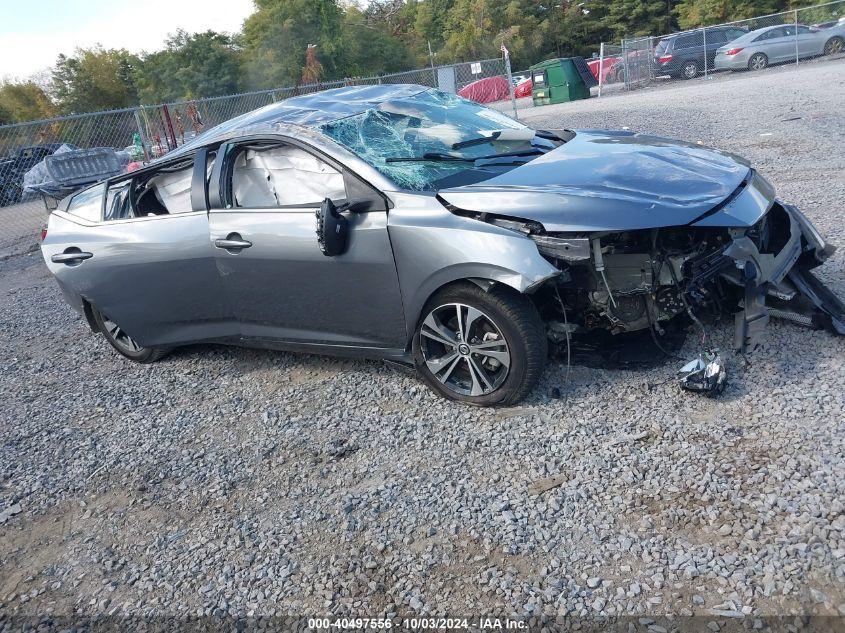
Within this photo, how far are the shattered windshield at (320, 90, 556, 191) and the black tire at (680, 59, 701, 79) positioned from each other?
68.9 feet

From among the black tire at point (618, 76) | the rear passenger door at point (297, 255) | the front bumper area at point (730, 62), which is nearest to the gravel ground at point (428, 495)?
the rear passenger door at point (297, 255)

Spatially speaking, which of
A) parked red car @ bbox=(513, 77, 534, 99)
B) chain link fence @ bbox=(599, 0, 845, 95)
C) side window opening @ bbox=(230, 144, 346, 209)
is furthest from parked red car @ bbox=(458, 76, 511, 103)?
side window opening @ bbox=(230, 144, 346, 209)

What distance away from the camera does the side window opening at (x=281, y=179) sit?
160 inches

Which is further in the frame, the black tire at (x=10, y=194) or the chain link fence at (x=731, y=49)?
the chain link fence at (x=731, y=49)

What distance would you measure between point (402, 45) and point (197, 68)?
18.9m

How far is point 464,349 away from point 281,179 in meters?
1.60

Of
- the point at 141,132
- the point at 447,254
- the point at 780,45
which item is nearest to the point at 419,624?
the point at 447,254

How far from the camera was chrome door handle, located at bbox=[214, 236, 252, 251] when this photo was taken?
4.23 metres

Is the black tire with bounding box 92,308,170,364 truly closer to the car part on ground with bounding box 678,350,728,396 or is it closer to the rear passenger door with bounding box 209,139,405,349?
the rear passenger door with bounding box 209,139,405,349

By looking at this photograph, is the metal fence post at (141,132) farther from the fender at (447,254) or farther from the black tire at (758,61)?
the black tire at (758,61)

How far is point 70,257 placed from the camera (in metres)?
5.09

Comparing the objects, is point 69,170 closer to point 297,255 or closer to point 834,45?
point 297,255

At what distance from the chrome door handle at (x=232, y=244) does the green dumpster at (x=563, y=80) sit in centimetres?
2045

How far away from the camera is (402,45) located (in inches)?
2362
